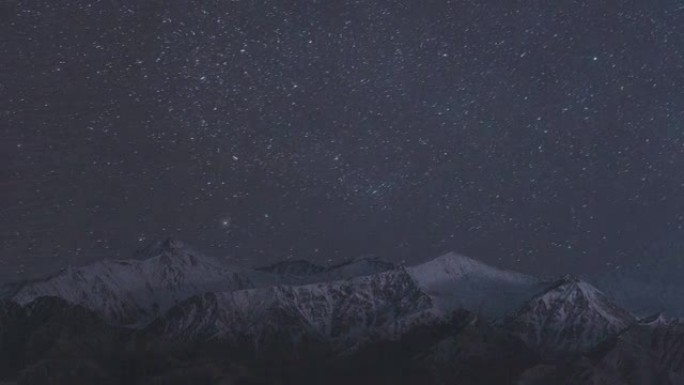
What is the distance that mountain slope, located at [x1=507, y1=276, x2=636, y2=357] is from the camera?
136 m

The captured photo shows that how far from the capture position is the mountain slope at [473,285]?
495 ft

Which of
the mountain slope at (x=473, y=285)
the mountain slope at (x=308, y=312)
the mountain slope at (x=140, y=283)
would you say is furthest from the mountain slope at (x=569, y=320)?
the mountain slope at (x=140, y=283)

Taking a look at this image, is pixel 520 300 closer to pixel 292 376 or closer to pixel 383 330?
pixel 383 330

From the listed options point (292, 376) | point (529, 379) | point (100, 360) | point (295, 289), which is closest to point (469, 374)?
point (529, 379)

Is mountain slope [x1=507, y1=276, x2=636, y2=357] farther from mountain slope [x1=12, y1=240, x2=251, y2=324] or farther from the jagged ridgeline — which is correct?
mountain slope [x1=12, y1=240, x2=251, y2=324]

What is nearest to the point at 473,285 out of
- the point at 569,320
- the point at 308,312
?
the point at 569,320

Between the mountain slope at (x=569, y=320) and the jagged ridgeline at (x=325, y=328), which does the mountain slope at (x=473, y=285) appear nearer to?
the jagged ridgeline at (x=325, y=328)

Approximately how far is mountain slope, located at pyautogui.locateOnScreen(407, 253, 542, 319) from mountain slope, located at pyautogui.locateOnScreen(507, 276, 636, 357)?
6288mm

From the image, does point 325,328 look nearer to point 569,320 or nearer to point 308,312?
point 308,312

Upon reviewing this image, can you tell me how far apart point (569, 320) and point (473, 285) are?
826 inches

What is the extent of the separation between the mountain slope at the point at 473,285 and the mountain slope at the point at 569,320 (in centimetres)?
629

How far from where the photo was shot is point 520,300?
156750mm

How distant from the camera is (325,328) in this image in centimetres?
13988

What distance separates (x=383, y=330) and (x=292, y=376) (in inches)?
1056
